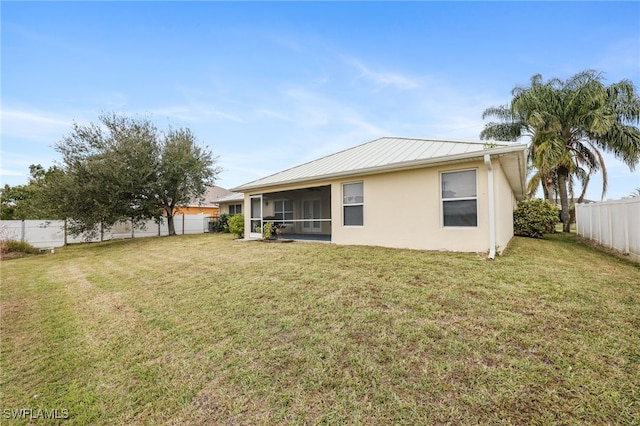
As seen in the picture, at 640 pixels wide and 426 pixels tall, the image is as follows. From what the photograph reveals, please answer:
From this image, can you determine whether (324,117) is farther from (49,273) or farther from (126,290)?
(49,273)

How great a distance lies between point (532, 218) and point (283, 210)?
13.5 metres

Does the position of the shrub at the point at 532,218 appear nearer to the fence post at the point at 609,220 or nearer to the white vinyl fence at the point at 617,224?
the white vinyl fence at the point at 617,224

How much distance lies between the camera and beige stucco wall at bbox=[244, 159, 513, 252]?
746cm

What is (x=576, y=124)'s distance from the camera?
52.6 ft

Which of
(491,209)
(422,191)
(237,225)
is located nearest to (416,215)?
(422,191)

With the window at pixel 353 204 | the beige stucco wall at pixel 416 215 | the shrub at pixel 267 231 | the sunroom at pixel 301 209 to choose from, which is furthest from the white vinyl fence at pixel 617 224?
the shrub at pixel 267 231

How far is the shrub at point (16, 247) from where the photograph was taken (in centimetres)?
1365

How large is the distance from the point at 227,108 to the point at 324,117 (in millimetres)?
4823

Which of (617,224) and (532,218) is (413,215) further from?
(532,218)

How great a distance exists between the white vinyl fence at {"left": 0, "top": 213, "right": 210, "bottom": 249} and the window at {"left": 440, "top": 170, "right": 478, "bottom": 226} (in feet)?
64.3

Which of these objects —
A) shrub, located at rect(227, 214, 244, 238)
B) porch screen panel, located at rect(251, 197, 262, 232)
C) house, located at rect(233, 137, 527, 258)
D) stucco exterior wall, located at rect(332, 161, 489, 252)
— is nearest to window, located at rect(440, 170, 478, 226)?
house, located at rect(233, 137, 527, 258)

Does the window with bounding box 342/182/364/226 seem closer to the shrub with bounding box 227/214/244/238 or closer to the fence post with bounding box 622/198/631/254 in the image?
the shrub with bounding box 227/214/244/238

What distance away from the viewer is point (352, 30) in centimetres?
1081

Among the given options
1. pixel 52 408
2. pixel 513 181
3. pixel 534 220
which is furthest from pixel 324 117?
pixel 52 408
